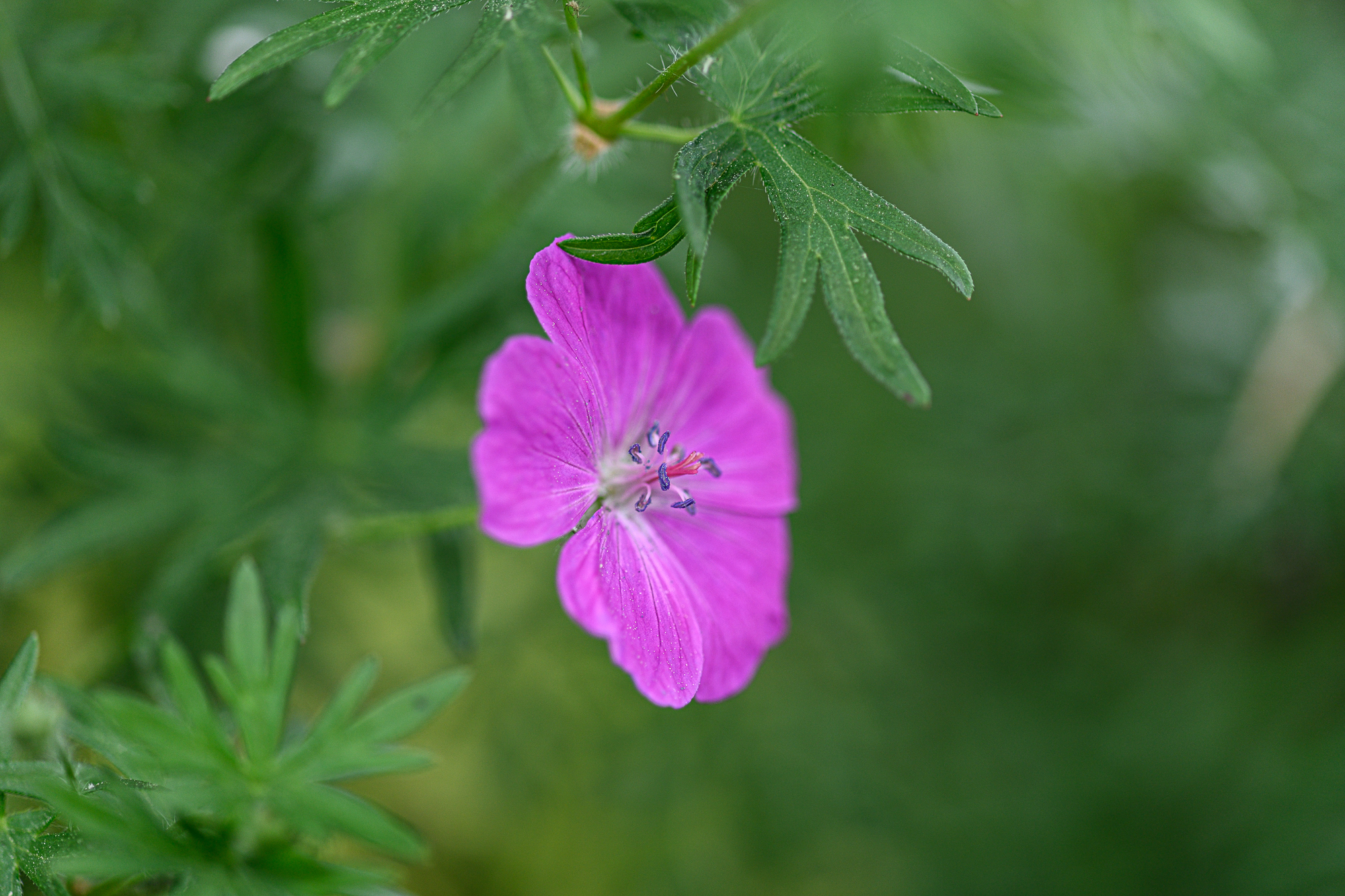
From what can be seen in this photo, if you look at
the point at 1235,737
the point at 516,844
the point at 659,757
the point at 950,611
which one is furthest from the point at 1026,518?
the point at 516,844

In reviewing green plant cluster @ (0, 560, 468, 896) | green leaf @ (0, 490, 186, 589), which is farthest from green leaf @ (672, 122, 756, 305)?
green leaf @ (0, 490, 186, 589)

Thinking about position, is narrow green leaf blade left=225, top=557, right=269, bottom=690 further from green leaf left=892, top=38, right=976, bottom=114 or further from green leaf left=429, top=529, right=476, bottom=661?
green leaf left=892, top=38, right=976, bottom=114

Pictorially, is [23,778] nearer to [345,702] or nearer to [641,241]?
[345,702]

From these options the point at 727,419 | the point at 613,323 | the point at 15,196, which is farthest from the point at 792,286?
the point at 15,196

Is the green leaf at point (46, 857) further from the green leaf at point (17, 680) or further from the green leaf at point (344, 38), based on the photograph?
the green leaf at point (344, 38)

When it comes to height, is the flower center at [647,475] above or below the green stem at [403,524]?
above

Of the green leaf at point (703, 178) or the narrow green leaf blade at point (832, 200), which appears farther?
the narrow green leaf blade at point (832, 200)

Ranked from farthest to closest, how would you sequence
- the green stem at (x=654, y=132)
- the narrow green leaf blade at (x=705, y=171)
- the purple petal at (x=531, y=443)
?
the green stem at (x=654, y=132) < the purple petal at (x=531, y=443) < the narrow green leaf blade at (x=705, y=171)

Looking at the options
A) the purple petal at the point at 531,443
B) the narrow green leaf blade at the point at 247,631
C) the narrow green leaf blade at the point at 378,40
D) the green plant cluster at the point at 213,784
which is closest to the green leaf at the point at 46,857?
the green plant cluster at the point at 213,784
